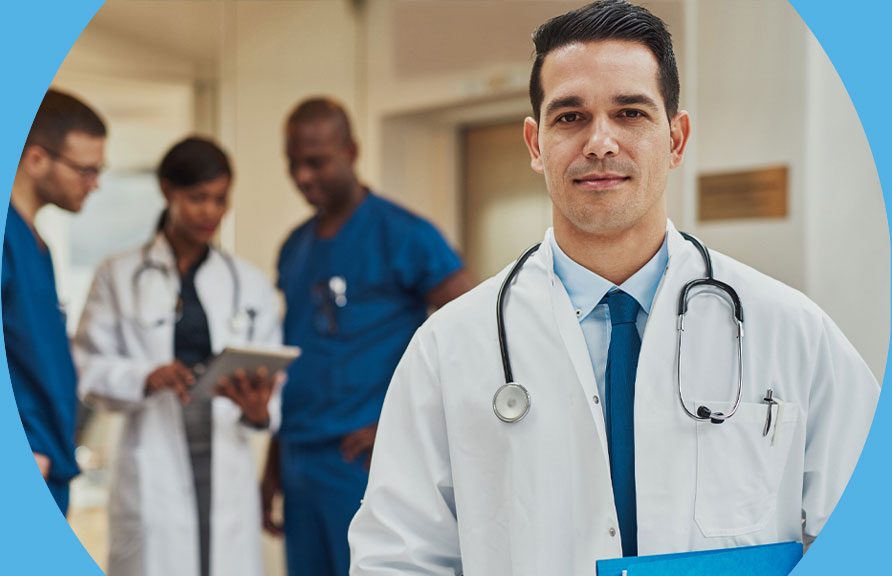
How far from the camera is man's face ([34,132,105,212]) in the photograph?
6.68ft

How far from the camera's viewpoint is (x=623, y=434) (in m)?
1.23

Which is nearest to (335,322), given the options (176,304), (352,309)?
(352,309)

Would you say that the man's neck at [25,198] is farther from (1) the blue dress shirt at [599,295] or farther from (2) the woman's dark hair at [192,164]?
(1) the blue dress shirt at [599,295]

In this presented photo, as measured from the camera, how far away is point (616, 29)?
3.82 feet

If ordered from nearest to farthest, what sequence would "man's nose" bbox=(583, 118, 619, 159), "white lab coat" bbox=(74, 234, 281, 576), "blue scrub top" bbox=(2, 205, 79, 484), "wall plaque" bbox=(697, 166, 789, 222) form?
"man's nose" bbox=(583, 118, 619, 159), "wall plaque" bbox=(697, 166, 789, 222), "blue scrub top" bbox=(2, 205, 79, 484), "white lab coat" bbox=(74, 234, 281, 576)

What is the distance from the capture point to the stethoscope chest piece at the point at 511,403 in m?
1.22

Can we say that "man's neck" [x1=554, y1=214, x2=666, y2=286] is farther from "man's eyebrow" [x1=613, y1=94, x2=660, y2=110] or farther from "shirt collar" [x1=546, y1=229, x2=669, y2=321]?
"man's eyebrow" [x1=613, y1=94, x2=660, y2=110]

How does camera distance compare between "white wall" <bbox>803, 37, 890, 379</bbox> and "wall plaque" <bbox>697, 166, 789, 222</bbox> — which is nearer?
"white wall" <bbox>803, 37, 890, 379</bbox>

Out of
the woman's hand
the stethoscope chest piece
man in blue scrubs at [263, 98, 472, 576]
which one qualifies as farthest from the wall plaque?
the woman's hand

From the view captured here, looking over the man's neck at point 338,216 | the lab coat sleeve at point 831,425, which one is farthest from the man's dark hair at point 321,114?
the lab coat sleeve at point 831,425

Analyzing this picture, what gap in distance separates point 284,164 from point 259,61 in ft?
0.90

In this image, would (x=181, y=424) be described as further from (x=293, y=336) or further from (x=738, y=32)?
(x=738, y=32)

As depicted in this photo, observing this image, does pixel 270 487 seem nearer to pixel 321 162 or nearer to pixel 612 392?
pixel 321 162

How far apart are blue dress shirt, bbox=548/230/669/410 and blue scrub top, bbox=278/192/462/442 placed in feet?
3.18
